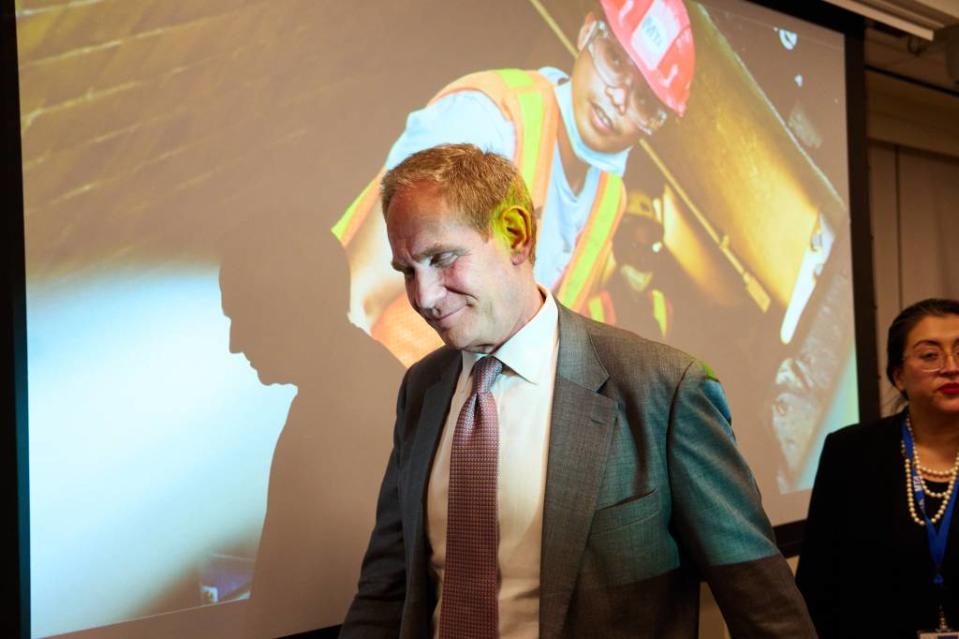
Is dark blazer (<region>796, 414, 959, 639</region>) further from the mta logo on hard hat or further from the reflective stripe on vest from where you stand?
the mta logo on hard hat

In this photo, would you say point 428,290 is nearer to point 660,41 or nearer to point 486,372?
point 486,372

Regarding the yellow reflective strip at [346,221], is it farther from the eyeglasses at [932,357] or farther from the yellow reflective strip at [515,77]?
the eyeglasses at [932,357]

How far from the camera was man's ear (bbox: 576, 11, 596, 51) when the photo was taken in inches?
121

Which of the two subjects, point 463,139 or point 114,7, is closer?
point 114,7

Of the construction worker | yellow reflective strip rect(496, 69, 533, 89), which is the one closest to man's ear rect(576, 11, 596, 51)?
the construction worker

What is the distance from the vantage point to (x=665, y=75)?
3355mm

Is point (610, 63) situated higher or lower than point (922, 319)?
higher

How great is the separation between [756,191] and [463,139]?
1.53 meters

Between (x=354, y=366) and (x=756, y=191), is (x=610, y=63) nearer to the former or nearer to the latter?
(x=756, y=191)

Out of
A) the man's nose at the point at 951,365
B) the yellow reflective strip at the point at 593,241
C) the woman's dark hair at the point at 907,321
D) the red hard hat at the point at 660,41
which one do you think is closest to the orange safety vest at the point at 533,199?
the yellow reflective strip at the point at 593,241

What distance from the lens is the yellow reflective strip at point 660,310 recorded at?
3312 mm

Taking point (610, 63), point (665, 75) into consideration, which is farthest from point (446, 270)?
point (665, 75)

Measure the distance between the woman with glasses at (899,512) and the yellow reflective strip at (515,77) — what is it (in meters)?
1.32

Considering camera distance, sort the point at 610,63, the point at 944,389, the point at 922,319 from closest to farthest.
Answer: the point at 944,389, the point at 922,319, the point at 610,63
